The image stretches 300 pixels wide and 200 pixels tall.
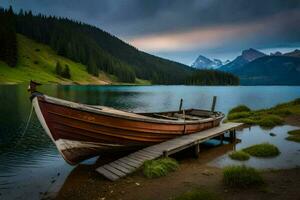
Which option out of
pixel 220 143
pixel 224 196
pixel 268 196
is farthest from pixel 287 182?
pixel 220 143

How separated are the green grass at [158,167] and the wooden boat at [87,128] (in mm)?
2873

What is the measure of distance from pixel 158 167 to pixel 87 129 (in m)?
4.74

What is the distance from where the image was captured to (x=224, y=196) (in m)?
11.0

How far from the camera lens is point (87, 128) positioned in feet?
52.4

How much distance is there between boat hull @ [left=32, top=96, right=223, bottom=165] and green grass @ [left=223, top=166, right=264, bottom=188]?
7075 mm

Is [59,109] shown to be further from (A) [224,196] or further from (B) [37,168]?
(A) [224,196]

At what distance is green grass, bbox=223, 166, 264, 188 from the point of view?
38.5ft

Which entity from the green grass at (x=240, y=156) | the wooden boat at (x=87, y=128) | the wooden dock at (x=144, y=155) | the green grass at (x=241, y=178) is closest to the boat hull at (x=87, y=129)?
the wooden boat at (x=87, y=128)

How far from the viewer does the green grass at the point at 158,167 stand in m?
14.1

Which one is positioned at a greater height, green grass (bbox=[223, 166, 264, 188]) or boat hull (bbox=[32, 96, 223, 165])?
boat hull (bbox=[32, 96, 223, 165])

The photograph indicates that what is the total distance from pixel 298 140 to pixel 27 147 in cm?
2252

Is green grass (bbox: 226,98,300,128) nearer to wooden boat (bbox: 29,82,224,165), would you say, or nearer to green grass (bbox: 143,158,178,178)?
wooden boat (bbox: 29,82,224,165)

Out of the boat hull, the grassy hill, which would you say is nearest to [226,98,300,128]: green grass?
the boat hull

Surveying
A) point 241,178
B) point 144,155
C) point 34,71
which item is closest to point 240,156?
point 144,155
